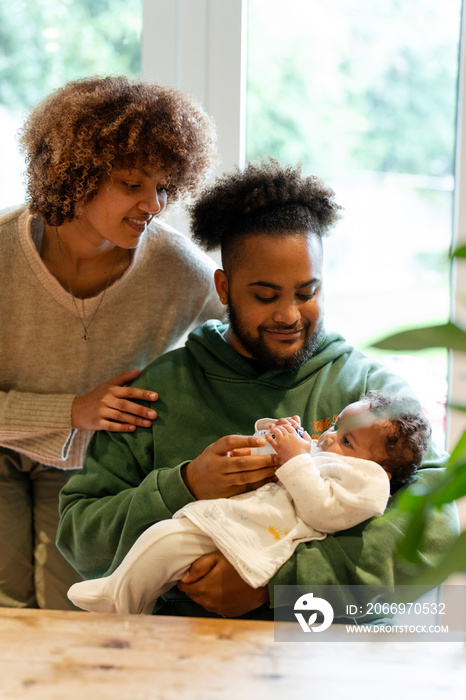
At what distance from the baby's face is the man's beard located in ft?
0.56

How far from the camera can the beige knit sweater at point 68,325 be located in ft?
5.77

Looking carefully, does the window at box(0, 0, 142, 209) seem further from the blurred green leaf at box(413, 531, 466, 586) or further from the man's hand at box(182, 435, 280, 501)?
the blurred green leaf at box(413, 531, 466, 586)

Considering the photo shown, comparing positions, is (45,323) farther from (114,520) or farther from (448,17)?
(448,17)

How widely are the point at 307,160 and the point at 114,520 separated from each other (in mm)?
1241

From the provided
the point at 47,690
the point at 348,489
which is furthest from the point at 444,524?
the point at 47,690

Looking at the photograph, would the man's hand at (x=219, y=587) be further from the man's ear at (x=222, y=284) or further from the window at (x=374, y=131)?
the window at (x=374, y=131)

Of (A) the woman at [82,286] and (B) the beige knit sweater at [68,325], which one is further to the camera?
(B) the beige knit sweater at [68,325]

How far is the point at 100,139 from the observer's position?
1562 millimetres

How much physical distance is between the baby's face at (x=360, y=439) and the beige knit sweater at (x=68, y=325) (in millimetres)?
595

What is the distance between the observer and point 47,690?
0.90 metres

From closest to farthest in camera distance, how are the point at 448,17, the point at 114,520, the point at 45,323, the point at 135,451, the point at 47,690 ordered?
the point at 47,690 < the point at 114,520 < the point at 135,451 < the point at 45,323 < the point at 448,17

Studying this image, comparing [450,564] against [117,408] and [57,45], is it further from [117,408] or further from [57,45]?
[57,45]

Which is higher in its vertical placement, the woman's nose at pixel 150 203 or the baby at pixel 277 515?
the woman's nose at pixel 150 203

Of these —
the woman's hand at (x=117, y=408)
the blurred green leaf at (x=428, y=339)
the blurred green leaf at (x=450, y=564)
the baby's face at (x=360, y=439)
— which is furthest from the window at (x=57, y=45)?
the blurred green leaf at (x=450, y=564)
